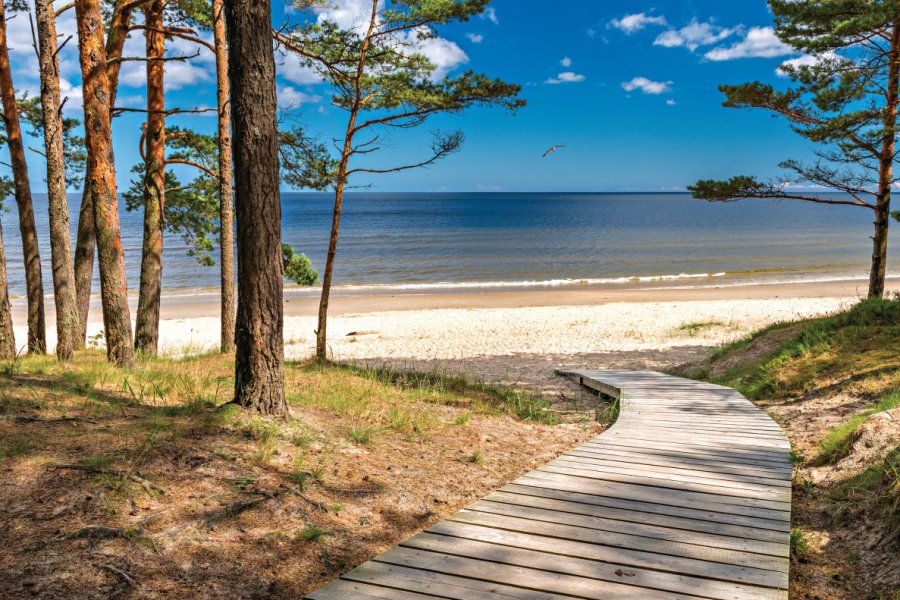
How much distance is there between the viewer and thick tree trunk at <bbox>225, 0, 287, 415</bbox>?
14.3 ft

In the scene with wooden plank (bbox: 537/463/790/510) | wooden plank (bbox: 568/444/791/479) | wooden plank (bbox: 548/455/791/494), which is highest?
wooden plank (bbox: 537/463/790/510)

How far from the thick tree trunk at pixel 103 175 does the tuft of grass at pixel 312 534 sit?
222 inches

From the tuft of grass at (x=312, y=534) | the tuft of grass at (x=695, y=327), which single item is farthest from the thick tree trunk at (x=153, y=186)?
the tuft of grass at (x=695, y=327)

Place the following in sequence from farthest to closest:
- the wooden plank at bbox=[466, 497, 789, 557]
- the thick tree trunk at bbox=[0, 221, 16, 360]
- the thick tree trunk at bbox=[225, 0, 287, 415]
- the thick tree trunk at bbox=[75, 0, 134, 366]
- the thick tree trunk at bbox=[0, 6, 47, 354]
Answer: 1. the thick tree trunk at bbox=[0, 6, 47, 354]
2. the thick tree trunk at bbox=[0, 221, 16, 360]
3. the thick tree trunk at bbox=[75, 0, 134, 366]
4. the thick tree trunk at bbox=[225, 0, 287, 415]
5. the wooden plank at bbox=[466, 497, 789, 557]

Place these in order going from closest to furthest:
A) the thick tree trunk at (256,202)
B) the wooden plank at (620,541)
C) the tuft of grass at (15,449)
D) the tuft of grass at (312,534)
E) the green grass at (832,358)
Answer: the wooden plank at (620,541) < the tuft of grass at (312,534) < the tuft of grass at (15,449) < the thick tree trunk at (256,202) < the green grass at (832,358)

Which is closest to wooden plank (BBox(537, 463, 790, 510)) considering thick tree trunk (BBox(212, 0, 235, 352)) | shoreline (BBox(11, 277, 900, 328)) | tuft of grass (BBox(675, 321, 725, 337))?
thick tree trunk (BBox(212, 0, 235, 352))

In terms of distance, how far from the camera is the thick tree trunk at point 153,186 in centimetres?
1036

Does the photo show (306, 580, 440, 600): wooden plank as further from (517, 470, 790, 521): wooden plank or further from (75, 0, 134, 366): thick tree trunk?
(75, 0, 134, 366): thick tree trunk

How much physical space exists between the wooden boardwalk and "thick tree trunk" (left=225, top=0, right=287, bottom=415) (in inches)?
79.3

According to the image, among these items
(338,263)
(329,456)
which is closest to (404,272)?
(338,263)

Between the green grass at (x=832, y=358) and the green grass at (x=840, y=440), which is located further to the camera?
the green grass at (x=832, y=358)

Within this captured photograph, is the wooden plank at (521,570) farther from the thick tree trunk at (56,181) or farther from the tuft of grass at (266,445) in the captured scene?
the thick tree trunk at (56,181)

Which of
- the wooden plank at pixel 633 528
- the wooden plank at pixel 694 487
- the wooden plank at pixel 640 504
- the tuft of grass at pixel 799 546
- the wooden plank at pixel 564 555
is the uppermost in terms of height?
the wooden plank at pixel 564 555

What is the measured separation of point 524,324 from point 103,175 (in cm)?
1358
